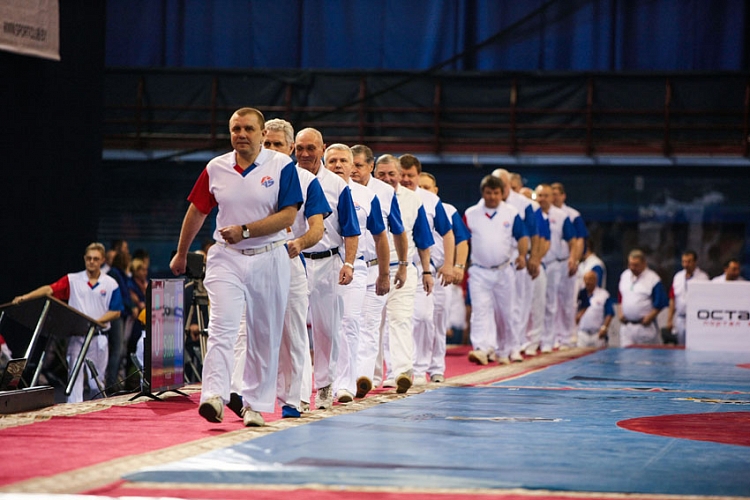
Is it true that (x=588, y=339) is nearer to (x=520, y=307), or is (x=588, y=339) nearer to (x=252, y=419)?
(x=520, y=307)

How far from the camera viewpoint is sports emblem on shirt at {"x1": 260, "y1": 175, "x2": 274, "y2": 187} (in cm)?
660

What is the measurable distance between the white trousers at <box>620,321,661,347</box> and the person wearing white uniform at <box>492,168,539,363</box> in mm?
4037

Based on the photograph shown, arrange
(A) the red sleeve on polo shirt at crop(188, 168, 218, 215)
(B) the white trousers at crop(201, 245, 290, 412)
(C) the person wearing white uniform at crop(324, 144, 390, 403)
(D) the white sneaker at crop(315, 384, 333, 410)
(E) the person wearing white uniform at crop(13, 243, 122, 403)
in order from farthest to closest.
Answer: (E) the person wearing white uniform at crop(13, 243, 122, 403)
(C) the person wearing white uniform at crop(324, 144, 390, 403)
(D) the white sneaker at crop(315, 384, 333, 410)
(A) the red sleeve on polo shirt at crop(188, 168, 218, 215)
(B) the white trousers at crop(201, 245, 290, 412)

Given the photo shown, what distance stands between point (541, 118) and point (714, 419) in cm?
1509

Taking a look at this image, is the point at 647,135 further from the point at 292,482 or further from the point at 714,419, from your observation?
the point at 292,482

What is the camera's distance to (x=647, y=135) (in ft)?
71.2

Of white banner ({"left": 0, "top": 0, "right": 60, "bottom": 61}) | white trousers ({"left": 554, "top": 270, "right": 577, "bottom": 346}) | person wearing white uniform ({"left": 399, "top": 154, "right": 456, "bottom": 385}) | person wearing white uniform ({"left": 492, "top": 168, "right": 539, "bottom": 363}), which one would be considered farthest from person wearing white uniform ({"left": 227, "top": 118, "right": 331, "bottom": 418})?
white trousers ({"left": 554, "top": 270, "right": 577, "bottom": 346})

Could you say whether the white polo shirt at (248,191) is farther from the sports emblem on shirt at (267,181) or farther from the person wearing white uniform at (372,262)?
the person wearing white uniform at (372,262)

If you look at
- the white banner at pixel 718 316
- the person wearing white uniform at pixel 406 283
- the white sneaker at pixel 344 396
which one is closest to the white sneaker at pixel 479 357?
the person wearing white uniform at pixel 406 283

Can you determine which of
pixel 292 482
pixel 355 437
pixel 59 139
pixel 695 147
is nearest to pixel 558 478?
pixel 292 482

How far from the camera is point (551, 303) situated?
15.5 meters

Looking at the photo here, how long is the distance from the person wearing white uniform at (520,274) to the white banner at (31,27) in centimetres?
519

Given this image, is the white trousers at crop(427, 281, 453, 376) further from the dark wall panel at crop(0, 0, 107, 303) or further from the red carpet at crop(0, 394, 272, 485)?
the dark wall panel at crop(0, 0, 107, 303)

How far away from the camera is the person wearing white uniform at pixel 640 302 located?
1712 centimetres
